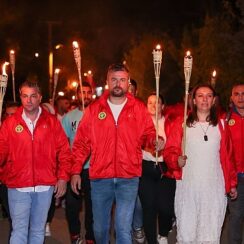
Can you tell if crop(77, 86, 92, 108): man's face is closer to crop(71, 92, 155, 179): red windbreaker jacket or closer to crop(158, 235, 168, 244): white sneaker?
crop(71, 92, 155, 179): red windbreaker jacket

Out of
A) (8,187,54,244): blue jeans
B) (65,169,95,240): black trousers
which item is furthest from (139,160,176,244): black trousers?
(8,187,54,244): blue jeans

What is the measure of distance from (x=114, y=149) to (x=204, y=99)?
1.17 meters

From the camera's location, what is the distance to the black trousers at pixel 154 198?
8.59 meters

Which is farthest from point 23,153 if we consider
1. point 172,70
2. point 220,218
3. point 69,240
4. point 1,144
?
point 172,70

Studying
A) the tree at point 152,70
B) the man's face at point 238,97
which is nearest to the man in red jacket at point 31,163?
the man's face at point 238,97

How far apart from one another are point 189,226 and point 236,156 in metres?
1.19

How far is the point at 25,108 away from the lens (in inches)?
287

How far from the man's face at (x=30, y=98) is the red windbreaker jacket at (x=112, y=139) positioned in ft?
1.88

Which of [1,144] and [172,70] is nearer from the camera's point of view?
[1,144]

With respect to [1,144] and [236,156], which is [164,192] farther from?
[1,144]

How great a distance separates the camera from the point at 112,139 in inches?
283

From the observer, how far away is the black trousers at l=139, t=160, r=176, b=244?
859cm

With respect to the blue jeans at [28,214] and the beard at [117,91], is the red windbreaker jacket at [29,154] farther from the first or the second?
the beard at [117,91]

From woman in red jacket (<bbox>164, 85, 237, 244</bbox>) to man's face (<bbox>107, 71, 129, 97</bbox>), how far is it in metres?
0.75
